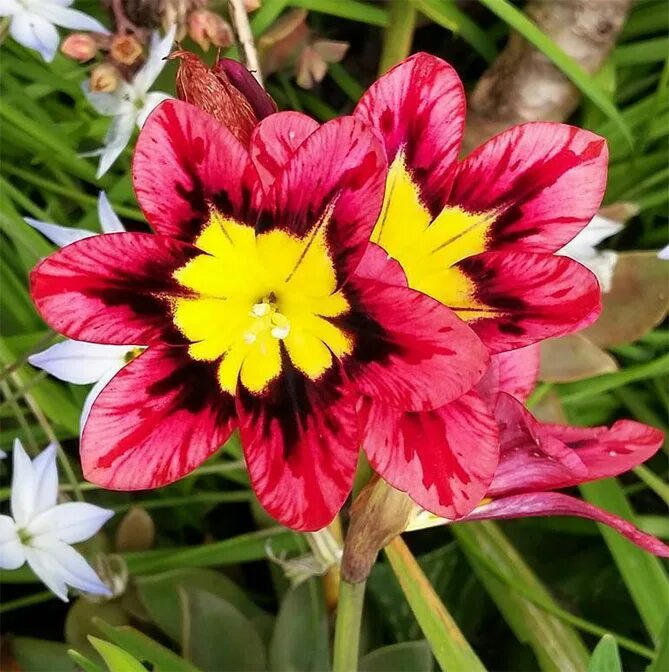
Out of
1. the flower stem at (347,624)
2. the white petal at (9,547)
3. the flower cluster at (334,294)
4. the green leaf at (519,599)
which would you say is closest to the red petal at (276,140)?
the flower cluster at (334,294)

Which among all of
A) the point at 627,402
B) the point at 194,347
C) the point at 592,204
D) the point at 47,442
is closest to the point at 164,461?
the point at 194,347

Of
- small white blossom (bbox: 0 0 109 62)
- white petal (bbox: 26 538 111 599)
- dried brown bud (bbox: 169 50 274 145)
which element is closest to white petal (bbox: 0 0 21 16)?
small white blossom (bbox: 0 0 109 62)

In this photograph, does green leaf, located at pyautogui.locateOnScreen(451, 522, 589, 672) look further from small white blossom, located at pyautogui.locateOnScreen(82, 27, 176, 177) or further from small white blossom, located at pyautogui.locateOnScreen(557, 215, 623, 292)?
small white blossom, located at pyautogui.locateOnScreen(82, 27, 176, 177)

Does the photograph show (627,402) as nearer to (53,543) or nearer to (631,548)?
(631,548)

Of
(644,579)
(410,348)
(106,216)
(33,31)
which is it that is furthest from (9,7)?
(644,579)

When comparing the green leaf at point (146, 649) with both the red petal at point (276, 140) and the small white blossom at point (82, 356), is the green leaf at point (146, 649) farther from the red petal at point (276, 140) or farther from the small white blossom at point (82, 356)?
the red petal at point (276, 140)

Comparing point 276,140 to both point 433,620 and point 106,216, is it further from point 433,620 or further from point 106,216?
point 433,620
